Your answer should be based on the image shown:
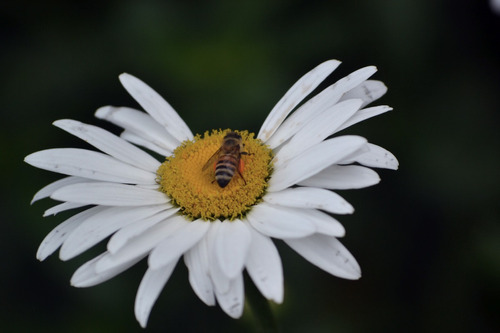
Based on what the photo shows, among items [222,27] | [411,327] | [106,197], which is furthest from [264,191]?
[222,27]

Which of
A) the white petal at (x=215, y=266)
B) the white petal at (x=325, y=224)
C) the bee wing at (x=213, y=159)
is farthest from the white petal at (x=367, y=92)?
the white petal at (x=215, y=266)

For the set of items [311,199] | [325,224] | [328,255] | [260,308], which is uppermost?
[311,199]

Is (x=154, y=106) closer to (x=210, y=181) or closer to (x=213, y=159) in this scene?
(x=213, y=159)

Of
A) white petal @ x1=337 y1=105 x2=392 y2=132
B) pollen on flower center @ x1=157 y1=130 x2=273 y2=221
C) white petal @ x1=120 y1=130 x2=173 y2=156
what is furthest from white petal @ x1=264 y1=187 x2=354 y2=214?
white petal @ x1=120 y1=130 x2=173 y2=156

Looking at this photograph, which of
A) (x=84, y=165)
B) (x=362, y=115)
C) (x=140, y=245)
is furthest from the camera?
(x=84, y=165)

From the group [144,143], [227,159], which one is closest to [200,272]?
[227,159]

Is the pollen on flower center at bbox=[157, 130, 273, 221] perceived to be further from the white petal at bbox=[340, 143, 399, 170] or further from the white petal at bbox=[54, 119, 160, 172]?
the white petal at bbox=[340, 143, 399, 170]
